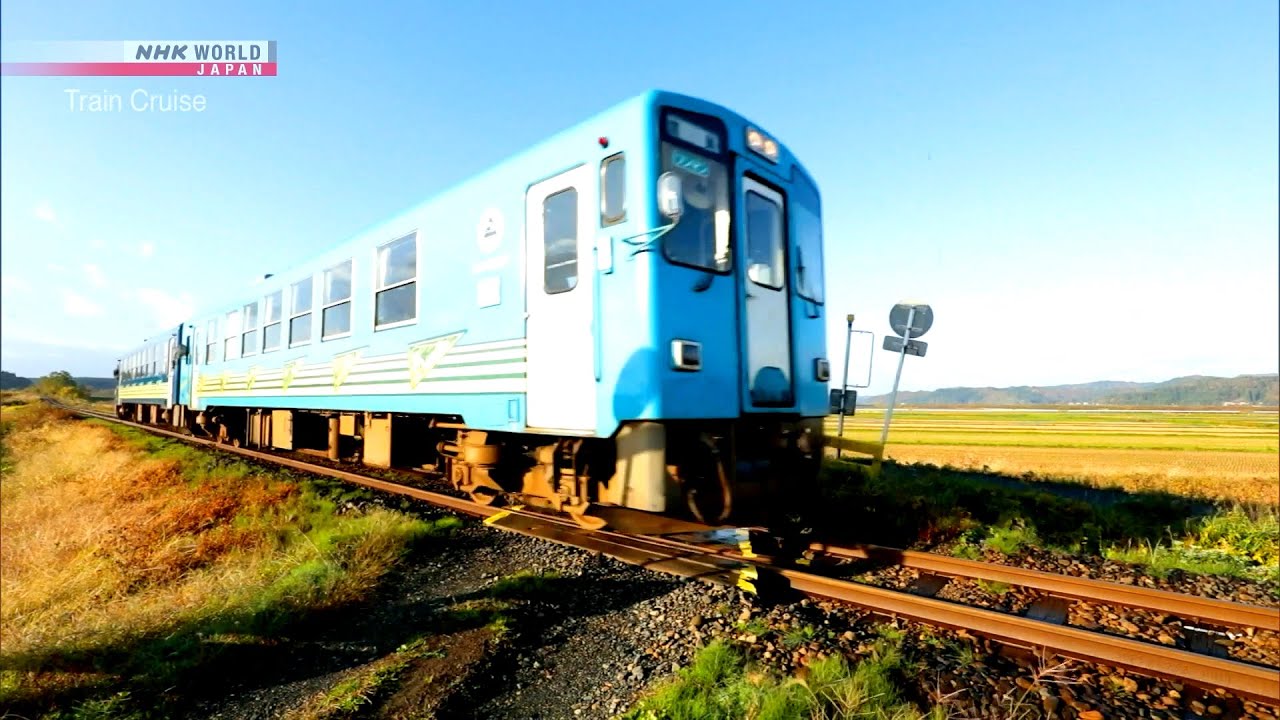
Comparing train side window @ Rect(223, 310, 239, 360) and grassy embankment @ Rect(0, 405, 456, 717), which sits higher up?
→ train side window @ Rect(223, 310, 239, 360)

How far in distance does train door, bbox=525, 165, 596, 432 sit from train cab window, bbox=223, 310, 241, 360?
9992 millimetres

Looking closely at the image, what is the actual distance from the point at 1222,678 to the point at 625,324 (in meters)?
3.87

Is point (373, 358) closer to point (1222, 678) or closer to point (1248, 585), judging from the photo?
point (1222, 678)

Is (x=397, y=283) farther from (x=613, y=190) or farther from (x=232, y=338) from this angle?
(x=232, y=338)

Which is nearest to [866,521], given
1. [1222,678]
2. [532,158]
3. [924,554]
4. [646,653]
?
[924,554]

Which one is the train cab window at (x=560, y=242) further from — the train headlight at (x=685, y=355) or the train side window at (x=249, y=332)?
the train side window at (x=249, y=332)

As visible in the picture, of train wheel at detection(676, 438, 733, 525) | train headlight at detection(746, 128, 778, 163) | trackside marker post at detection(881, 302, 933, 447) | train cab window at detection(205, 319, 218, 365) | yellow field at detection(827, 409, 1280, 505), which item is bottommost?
yellow field at detection(827, 409, 1280, 505)

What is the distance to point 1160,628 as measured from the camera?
405 centimetres

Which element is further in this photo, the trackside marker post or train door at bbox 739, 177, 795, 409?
the trackside marker post

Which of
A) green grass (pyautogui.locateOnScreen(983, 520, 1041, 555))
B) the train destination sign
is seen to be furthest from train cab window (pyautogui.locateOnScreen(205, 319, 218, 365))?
green grass (pyautogui.locateOnScreen(983, 520, 1041, 555))

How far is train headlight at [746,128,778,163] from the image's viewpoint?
5182mm

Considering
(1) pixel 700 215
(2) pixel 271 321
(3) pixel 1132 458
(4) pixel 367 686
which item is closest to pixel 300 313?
(2) pixel 271 321

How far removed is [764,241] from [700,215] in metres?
0.96

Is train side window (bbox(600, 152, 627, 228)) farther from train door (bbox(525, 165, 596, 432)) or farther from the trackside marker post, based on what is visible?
the trackside marker post
